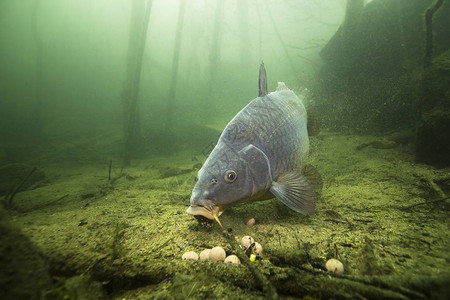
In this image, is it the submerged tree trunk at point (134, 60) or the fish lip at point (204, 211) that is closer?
the fish lip at point (204, 211)

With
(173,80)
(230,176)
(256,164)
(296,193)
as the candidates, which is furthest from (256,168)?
(173,80)

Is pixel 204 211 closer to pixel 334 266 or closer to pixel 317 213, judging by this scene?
pixel 334 266

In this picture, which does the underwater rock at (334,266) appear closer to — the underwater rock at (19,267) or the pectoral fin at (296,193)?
the pectoral fin at (296,193)

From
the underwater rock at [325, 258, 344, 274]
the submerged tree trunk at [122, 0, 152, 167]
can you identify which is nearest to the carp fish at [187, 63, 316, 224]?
the underwater rock at [325, 258, 344, 274]

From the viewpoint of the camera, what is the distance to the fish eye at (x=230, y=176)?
1618 mm

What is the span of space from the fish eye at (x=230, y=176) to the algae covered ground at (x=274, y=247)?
54 centimetres

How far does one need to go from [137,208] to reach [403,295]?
8.54 feet

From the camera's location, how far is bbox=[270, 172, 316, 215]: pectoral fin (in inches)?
67.2

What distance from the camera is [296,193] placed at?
1.78m

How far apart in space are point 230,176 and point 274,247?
65cm

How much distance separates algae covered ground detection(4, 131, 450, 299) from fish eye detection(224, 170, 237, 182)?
21.3 inches

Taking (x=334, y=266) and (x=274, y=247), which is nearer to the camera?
(x=334, y=266)

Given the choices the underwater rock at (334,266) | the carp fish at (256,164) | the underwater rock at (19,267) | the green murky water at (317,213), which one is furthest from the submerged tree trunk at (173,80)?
the underwater rock at (334,266)

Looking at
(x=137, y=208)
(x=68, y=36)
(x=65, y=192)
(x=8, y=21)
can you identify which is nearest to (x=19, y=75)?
(x=8, y=21)
